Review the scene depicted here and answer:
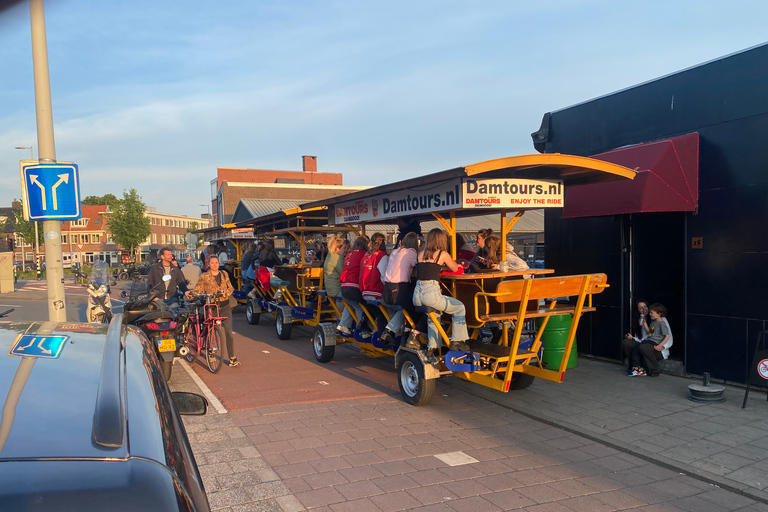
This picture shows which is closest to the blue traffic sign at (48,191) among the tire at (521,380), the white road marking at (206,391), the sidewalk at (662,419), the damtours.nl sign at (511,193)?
the white road marking at (206,391)

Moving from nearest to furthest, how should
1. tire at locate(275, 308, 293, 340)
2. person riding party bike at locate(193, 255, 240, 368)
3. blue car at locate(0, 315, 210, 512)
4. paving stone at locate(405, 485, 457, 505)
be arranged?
blue car at locate(0, 315, 210, 512)
paving stone at locate(405, 485, 457, 505)
person riding party bike at locate(193, 255, 240, 368)
tire at locate(275, 308, 293, 340)

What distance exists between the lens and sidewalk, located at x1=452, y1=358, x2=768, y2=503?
5098 millimetres

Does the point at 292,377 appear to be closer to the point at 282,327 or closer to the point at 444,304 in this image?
the point at 444,304

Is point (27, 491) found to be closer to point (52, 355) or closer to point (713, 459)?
point (52, 355)

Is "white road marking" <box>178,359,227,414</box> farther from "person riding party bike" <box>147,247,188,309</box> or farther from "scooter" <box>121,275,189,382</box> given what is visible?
"person riding party bike" <box>147,247,188,309</box>

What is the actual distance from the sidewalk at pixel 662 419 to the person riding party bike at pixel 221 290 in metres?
3.71

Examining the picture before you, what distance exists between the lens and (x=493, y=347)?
6832 mm

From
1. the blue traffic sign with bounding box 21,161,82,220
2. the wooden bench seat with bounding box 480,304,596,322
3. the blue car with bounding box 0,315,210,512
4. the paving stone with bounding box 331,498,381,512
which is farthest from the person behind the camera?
the blue traffic sign with bounding box 21,161,82,220

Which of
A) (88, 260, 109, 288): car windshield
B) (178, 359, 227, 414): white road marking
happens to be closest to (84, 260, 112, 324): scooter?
(88, 260, 109, 288): car windshield

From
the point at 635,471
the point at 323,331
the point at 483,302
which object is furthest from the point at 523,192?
the point at 323,331

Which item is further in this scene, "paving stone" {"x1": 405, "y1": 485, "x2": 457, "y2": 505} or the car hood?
"paving stone" {"x1": 405, "y1": 485, "x2": 457, "y2": 505}

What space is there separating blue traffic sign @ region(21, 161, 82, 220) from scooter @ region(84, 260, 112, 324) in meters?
4.45

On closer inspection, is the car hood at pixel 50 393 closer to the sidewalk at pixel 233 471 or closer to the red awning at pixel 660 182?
the sidewalk at pixel 233 471

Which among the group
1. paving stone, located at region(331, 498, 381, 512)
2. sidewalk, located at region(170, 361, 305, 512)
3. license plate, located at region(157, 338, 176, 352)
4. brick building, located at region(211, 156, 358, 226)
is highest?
brick building, located at region(211, 156, 358, 226)
